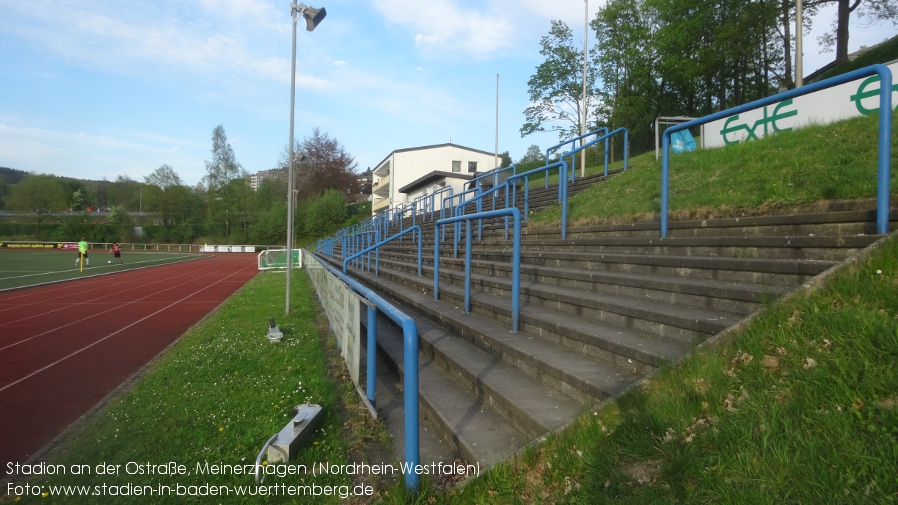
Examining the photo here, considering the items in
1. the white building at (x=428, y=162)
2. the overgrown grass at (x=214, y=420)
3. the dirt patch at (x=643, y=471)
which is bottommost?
the overgrown grass at (x=214, y=420)

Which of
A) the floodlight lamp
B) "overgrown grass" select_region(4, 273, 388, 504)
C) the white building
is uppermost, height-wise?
the white building

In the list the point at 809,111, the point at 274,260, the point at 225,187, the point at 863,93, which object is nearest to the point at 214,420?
the point at 863,93

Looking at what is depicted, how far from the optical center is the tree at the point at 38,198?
2549 inches

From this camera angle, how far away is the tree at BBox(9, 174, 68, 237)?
6475 cm

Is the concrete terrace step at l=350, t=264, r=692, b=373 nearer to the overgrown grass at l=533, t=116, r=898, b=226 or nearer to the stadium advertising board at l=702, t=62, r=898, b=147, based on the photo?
the overgrown grass at l=533, t=116, r=898, b=226

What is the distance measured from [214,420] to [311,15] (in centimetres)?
869

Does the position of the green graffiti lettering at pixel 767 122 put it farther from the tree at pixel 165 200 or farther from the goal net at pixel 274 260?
the tree at pixel 165 200

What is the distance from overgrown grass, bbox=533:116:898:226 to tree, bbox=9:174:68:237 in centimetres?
7935

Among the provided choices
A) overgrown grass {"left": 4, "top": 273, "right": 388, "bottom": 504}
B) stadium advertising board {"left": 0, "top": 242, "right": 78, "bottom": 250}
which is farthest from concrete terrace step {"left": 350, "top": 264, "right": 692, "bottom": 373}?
stadium advertising board {"left": 0, "top": 242, "right": 78, "bottom": 250}

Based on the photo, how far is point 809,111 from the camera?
977 centimetres

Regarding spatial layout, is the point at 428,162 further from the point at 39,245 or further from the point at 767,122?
the point at 39,245

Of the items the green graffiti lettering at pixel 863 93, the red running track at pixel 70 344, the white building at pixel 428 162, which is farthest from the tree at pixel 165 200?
the green graffiti lettering at pixel 863 93

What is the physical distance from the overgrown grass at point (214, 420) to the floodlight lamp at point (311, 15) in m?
6.73

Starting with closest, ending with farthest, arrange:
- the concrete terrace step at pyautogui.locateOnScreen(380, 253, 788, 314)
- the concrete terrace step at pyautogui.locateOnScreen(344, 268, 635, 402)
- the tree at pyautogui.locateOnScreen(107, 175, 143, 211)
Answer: the concrete terrace step at pyautogui.locateOnScreen(344, 268, 635, 402), the concrete terrace step at pyautogui.locateOnScreen(380, 253, 788, 314), the tree at pyautogui.locateOnScreen(107, 175, 143, 211)
